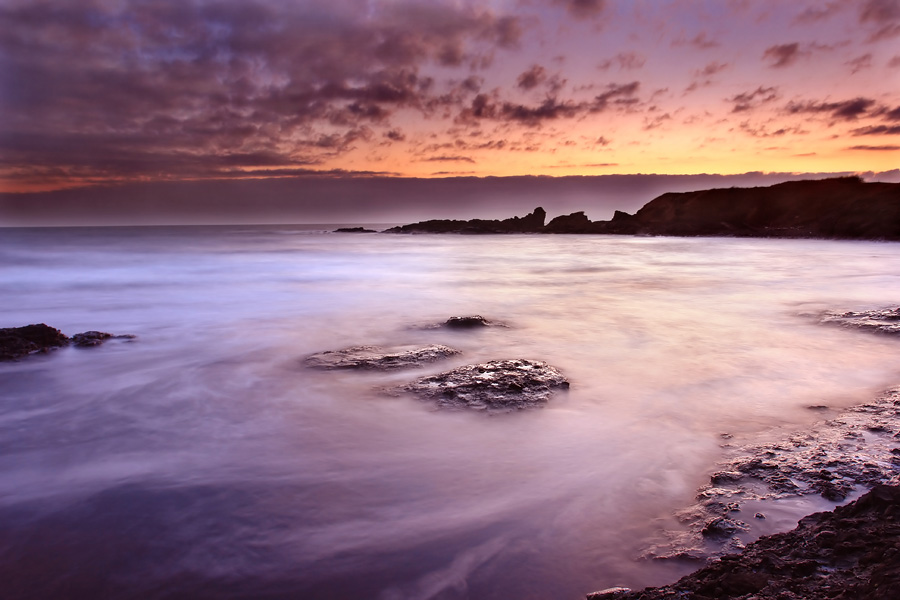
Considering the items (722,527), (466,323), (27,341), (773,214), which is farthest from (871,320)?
(773,214)

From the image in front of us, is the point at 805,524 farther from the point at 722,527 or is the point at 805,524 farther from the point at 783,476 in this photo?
the point at 783,476

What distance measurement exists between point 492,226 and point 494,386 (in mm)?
94888

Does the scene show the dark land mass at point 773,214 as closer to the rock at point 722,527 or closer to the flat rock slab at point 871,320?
the flat rock slab at point 871,320

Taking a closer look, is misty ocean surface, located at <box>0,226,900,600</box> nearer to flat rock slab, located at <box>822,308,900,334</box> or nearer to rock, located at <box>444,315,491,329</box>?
rock, located at <box>444,315,491,329</box>

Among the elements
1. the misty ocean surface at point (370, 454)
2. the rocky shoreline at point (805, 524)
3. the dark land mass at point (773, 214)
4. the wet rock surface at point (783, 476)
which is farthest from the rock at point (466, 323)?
the dark land mass at point (773, 214)

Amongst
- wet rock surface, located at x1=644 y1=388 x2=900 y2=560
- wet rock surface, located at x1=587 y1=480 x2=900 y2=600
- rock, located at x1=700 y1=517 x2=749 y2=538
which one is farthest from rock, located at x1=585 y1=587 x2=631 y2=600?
rock, located at x1=700 y1=517 x2=749 y2=538

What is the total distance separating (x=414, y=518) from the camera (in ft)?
11.0

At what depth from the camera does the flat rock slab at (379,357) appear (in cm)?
656

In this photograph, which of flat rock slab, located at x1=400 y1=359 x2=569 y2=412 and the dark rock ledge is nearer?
flat rock slab, located at x1=400 y1=359 x2=569 y2=412

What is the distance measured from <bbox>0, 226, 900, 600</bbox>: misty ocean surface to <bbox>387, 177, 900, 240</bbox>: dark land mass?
5092 centimetres

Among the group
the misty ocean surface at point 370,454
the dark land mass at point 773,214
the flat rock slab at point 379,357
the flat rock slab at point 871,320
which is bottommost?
the misty ocean surface at point 370,454

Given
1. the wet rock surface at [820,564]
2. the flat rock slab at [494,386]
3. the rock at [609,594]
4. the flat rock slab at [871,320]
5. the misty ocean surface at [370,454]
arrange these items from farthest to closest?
1. the flat rock slab at [871,320]
2. the flat rock slab at [494,386]
3. the misty ocean surface at [370,454]
4. the rock at [609,594]
5. the wet rock surface at [820,564]

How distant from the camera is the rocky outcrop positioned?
94.2 m

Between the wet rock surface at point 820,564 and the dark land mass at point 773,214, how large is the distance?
5588cm
